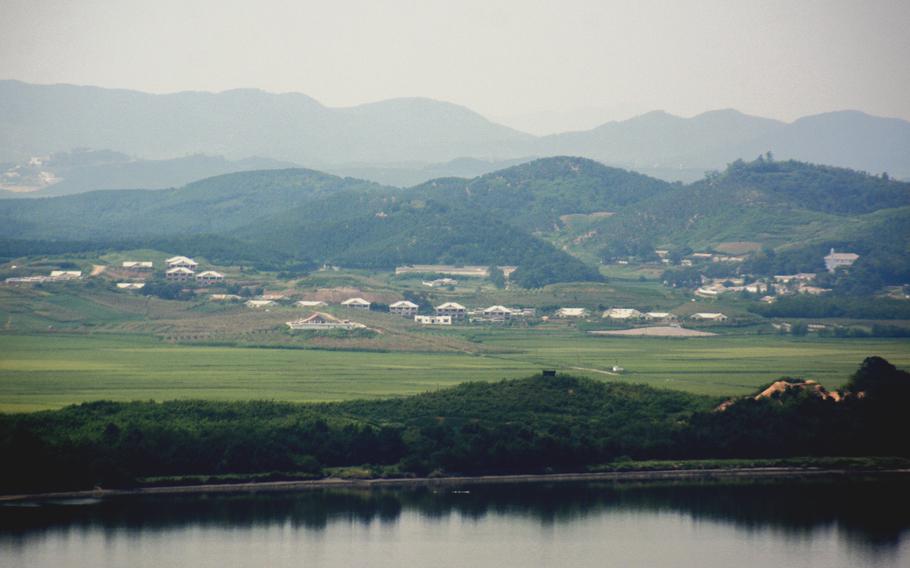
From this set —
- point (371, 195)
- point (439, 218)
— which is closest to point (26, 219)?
point (371, 195)

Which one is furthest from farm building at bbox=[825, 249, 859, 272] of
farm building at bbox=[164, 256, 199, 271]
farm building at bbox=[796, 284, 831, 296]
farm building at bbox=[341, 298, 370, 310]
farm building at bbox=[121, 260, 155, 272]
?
farm building at bbox=[121, 260, 155, 272]

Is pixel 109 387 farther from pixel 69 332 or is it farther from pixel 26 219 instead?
pixel 26 219

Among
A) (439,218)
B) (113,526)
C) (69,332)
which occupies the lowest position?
(113,526)

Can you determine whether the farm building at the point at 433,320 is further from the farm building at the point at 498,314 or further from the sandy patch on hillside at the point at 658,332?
the sandy patch on hillside at the point at 658,332

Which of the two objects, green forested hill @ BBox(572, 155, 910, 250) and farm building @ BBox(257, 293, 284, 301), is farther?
green forested hill @ BBox(572, 155, 910, 250)

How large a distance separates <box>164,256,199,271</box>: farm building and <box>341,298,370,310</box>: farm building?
19119mm

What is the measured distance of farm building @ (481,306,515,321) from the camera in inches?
4582

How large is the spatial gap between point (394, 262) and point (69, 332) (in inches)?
2155

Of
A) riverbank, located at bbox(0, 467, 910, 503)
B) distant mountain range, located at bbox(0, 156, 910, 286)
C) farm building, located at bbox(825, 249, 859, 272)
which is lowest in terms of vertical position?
riverbank, located at bbox(0, 467, 910, 503)

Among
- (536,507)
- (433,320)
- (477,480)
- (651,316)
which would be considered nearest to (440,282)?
(433,320)

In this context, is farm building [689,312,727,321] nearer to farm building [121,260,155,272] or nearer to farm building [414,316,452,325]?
farm building [414,316,452,325]

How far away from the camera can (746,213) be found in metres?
174

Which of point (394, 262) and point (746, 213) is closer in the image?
point (394, 262)

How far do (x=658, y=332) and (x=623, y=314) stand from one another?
27.1 feet
